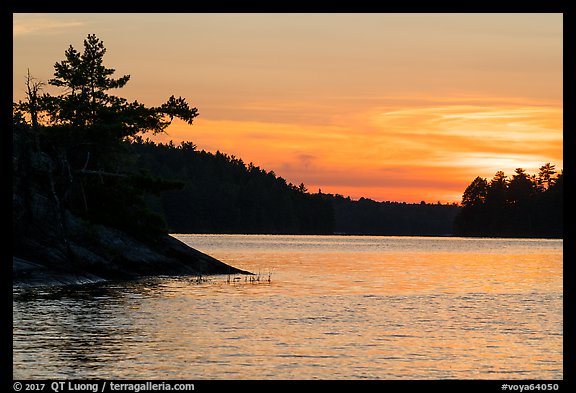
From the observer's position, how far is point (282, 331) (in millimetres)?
35625

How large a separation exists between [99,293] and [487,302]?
21.6 metres

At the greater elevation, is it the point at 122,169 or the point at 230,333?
the point at 122,169

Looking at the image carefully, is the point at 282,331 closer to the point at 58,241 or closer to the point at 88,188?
the point at 58,241

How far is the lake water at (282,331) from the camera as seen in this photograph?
2672 centimetres

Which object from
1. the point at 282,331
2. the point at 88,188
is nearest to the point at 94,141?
the point at 88,188

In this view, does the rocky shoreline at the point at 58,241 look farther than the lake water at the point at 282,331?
Yes

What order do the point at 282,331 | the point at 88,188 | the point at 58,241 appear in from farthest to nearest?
the point at 88,188, the point at 58,241, the point at 282,331

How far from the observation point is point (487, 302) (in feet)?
169

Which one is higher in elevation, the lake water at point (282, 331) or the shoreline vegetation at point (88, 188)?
the shoreline vegetation at point (88, 188)

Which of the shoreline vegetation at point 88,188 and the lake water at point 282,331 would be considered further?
the shoreline vegetation at point 88,188

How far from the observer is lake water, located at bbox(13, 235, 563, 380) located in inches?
1052
